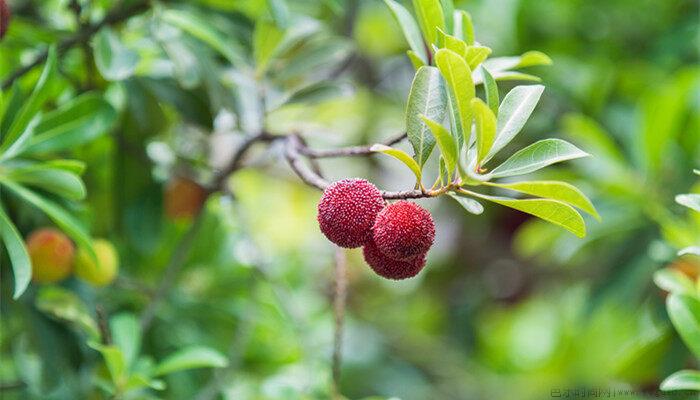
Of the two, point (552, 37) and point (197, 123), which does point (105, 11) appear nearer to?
point (197, 123)

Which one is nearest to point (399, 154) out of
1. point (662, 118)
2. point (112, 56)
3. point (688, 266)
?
point (112, 56)

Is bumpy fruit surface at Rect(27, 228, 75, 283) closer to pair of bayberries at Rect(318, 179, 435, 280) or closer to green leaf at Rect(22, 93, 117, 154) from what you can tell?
green leaf at Rect(22, 93, 117, 154)

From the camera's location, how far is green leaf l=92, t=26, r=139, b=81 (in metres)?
1.16

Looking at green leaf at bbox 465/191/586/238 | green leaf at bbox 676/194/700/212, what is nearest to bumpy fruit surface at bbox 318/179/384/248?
green leaf at bbox 465/191/586/238

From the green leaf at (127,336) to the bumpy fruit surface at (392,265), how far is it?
1.45ft

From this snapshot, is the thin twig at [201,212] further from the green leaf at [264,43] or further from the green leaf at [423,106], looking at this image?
the green leaf at [423,106]

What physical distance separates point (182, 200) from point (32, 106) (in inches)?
22.2

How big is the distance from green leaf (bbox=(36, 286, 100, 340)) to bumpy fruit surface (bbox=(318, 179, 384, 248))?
1.64 ft

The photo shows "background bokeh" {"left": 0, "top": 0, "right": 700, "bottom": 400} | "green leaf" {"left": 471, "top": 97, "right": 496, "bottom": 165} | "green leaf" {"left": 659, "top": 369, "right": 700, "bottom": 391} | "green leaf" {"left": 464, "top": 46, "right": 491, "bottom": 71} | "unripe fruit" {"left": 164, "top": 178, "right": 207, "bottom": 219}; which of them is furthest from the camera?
"unripe fruit" {"left": 164, "top": 178, "right": 207, "bottom": 219}

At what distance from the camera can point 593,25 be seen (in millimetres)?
2148

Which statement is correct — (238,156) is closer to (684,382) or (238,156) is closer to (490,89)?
(490,89)

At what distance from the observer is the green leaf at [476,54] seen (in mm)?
897

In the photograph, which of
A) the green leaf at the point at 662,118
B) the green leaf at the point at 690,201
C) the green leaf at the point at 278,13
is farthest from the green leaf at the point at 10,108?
the green leaf at the point at 662,118

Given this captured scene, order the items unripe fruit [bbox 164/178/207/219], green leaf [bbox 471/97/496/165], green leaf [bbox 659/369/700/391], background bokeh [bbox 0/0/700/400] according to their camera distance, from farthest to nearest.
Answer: unripe fruit [bbox 164/178/207/219] < background bokeh [bbox 0/0/700/400] < green leaf [bbox 659/369/700/391] < green leaf [bbox 471/97/496/165]
